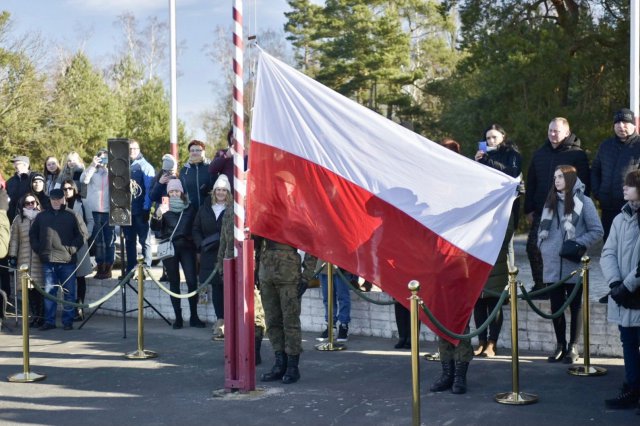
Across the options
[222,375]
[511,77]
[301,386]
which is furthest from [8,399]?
[511,77]

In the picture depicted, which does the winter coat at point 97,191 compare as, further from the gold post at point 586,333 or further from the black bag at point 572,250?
the gold post at point 586,333

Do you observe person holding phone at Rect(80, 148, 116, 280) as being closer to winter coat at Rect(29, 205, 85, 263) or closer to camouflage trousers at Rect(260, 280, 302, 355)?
winter coat at Rect(29, 205, 85, 263)

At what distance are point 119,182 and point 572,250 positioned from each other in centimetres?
622

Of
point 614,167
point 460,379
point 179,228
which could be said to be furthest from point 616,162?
point 179,228

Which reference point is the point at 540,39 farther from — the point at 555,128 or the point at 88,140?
the point at 88,140

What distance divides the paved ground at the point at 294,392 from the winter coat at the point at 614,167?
6.09 ft

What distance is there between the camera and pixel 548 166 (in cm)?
1059

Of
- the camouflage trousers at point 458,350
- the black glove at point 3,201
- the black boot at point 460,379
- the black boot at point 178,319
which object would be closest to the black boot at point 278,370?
the camouflage trousers at point 458,350

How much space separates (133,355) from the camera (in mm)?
11086

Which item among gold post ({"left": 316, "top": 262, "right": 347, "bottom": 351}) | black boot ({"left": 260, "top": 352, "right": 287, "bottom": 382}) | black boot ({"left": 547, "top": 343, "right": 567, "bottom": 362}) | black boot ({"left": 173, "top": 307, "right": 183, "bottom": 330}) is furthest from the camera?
black boot ({"left": 173, "top": 307, "right": 183, "bottom": 330})

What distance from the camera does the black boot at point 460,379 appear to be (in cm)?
868

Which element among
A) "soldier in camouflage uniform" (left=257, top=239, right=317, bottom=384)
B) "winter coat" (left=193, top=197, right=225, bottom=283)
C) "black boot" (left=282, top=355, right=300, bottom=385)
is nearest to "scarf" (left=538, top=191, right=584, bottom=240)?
"soldier in camouflage uniform" (left=257, top=239, right=317, bottom=384)

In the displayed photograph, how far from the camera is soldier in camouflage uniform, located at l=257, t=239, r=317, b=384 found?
9.12m

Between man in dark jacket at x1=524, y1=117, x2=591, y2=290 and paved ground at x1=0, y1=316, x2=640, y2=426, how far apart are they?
4.41ft
